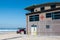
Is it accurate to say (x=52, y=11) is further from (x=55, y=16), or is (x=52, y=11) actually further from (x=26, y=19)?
(x=26, y=19)

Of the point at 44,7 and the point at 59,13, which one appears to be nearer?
the point at 59,13

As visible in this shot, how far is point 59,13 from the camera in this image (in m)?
38.8

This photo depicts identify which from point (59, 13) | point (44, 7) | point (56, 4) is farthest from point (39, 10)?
point (59, 13)

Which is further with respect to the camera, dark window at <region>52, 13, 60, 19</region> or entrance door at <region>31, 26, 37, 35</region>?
entrance door at <region>31, 26, 37, 35</region>

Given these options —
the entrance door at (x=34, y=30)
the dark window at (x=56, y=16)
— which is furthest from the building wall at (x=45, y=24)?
the entrance door at (x=34, y=30)

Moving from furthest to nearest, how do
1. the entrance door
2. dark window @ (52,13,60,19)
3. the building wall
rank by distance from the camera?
the entrance door
the building wall
dark window @ (52,13,60,19)

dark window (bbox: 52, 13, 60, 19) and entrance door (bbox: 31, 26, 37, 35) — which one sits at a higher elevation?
dark window (bbox: 52, 13, 60, 19)

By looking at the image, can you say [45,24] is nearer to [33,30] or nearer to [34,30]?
[34,30]

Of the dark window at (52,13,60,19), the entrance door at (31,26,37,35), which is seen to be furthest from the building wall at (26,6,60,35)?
the entrance door at (31,26,37,35)

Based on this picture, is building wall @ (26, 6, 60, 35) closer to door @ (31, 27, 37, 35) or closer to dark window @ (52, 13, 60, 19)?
dark window @ (52, 13, 60, 19)

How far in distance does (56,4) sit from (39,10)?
5.70 m

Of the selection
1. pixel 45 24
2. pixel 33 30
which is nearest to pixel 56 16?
pixel 45 24


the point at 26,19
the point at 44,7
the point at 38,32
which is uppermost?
the point at 44,7

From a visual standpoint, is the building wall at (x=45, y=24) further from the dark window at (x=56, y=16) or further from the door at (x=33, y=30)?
the door at (x=33, y=30)
